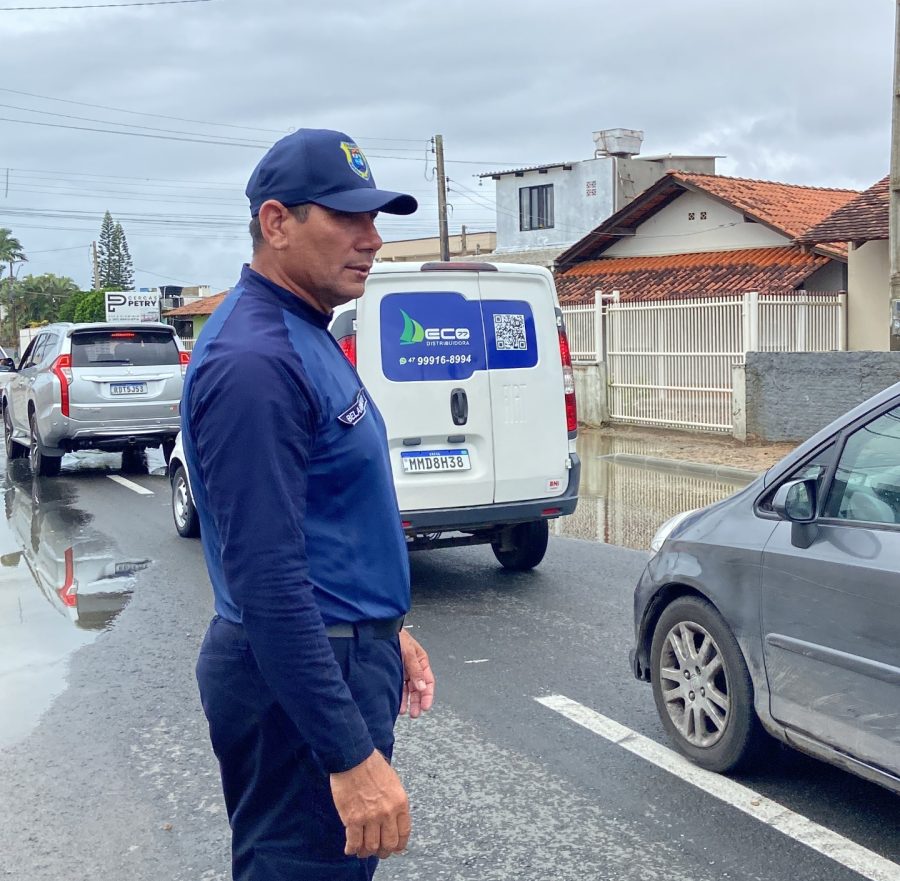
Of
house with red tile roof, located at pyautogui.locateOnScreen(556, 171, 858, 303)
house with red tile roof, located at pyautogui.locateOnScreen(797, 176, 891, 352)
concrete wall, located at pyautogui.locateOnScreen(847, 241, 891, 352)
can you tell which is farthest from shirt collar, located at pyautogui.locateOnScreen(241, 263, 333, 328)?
house with red tile roof, located at pyautogui.locateOnScreen(556, 171, 858, 303)

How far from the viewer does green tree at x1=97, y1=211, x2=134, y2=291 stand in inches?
3935

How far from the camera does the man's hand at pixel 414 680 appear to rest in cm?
248

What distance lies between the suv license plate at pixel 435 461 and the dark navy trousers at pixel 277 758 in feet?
16.5

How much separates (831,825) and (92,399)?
1157cm

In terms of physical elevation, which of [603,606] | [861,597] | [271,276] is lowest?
[603,606]

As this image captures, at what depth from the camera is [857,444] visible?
12.9ft

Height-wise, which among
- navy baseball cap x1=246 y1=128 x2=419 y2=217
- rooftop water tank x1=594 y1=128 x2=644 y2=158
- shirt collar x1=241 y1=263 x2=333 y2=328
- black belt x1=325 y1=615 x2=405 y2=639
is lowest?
black belt x1=325 y1=615 x2=405 y2=639

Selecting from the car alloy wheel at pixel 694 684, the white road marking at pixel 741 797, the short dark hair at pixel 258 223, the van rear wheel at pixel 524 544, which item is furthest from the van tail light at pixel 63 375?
the short dark hair at pixel 258 223

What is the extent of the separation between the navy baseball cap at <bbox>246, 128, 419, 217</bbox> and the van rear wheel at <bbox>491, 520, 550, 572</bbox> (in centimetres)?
605

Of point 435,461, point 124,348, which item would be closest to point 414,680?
point 435,461

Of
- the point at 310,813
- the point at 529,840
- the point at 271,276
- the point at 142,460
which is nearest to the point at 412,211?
the point at 271,276

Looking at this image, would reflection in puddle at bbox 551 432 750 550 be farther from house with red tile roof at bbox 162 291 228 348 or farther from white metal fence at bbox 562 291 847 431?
house with red tile roof at bbox 162 291 228 348

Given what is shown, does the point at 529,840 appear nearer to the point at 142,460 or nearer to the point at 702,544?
the point at 702,544

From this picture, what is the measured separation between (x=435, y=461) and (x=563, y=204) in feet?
125
